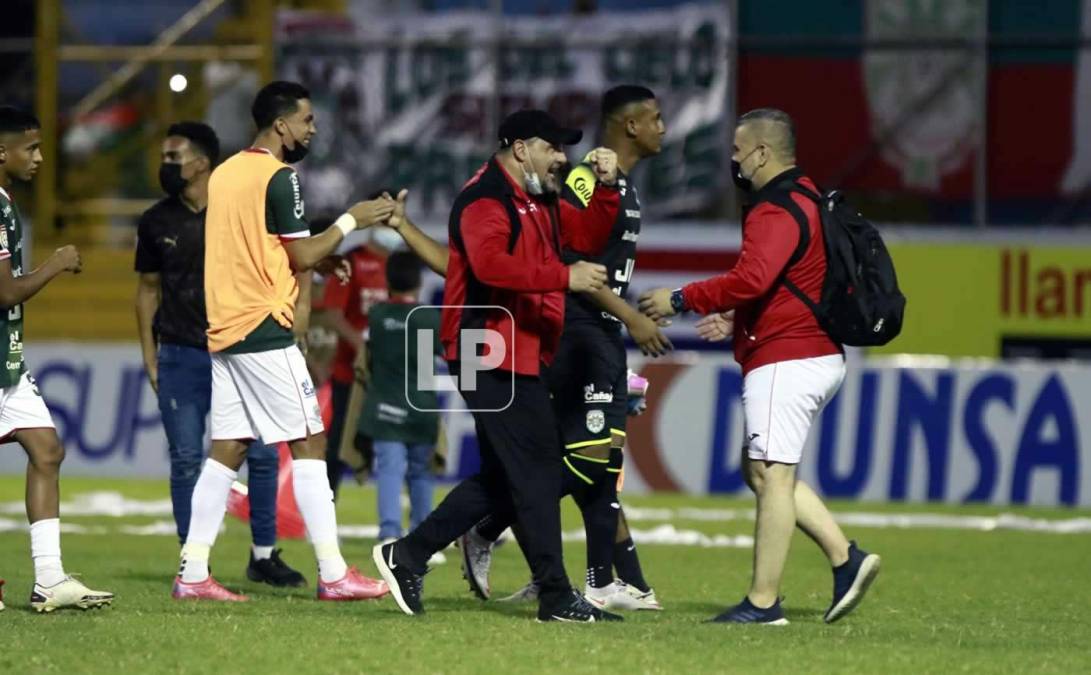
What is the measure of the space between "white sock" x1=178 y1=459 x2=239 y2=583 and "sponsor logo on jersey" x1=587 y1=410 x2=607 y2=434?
176cm

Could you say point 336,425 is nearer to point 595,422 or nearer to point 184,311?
point 184,311

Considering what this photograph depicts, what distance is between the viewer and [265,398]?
10602mm

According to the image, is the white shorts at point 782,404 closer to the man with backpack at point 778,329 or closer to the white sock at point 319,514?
the man with backpack at point 778,329

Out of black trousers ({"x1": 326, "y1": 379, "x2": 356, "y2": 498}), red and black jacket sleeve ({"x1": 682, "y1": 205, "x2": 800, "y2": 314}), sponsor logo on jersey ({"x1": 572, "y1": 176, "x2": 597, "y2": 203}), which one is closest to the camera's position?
red and black jacket sleeve ({"x1": 682, "y1": 205, "x2": 800, "y2": 314})

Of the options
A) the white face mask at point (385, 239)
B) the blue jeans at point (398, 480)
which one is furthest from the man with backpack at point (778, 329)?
the white face mask at point (385, 239)

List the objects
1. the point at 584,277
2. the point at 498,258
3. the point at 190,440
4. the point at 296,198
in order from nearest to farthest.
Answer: the point at 584,277 < the point at 498,258 < the point at 296,198 < the point at 190,440

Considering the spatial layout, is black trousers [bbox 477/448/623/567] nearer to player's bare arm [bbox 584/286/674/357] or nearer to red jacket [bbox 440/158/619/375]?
player's bare arm [bbox 584/286/674/357]

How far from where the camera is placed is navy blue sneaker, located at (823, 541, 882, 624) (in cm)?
1007

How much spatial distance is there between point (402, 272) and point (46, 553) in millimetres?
4521

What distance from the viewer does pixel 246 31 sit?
26.7 meters

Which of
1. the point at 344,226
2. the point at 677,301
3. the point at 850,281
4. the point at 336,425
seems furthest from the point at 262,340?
the point at 336,425

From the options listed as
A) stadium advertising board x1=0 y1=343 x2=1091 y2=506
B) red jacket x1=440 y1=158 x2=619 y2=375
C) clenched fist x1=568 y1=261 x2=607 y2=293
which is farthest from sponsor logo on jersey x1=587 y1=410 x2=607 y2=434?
stadium advertising board x1=0 y1=343 x2=1091 y2=506

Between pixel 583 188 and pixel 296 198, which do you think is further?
pixel 583 188

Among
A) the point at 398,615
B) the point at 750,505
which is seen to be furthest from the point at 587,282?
the point at 750,505
